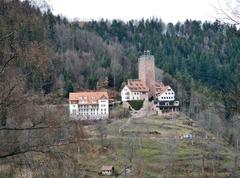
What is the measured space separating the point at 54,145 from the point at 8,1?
164cm

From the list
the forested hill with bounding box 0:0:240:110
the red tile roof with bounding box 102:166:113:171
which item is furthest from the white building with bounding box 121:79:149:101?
the red tile roof with bounding box 102:166:113:171

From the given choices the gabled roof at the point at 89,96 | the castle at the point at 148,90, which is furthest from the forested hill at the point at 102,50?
the castle at the point at 148,90

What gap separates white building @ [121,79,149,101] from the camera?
44125 millimetres

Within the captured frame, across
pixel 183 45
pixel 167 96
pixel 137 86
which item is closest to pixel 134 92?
pixel 137 86

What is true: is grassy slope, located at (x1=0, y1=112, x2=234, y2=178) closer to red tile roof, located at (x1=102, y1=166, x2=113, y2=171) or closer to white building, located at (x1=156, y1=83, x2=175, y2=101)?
red tile roof, located at (x1=102, y1=166, x2=113, y2=171)

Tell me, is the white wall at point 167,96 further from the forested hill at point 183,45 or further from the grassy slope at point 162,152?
the forested hill at point 183,45

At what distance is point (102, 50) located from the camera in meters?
68.8

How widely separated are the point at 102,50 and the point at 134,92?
25.7 metres

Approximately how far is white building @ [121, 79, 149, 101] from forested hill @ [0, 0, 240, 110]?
373cm

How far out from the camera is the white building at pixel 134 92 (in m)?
44.1

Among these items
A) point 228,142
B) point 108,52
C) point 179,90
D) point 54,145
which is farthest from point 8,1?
point 108,52

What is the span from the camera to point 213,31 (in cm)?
9756

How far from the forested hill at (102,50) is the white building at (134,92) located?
3.73 metres

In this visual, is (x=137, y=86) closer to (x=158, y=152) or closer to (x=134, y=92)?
(x=134, y=92)
